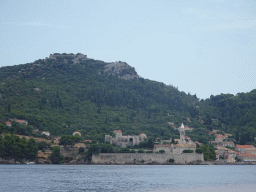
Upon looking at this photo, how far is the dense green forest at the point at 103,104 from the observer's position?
10797 cm

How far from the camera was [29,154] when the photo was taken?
249ft

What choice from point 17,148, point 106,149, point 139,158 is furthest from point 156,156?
point 17,148

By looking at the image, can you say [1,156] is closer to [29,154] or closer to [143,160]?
[29,154]

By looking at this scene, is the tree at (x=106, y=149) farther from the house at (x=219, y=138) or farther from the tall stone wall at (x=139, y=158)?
the house at (x=219, y=138)

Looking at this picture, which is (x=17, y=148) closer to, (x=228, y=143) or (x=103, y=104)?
(x=103, y=104)

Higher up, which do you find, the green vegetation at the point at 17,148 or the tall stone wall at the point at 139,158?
the green vegetation at the point at 17,148

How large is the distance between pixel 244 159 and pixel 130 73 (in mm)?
80171

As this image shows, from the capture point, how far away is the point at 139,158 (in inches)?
3423

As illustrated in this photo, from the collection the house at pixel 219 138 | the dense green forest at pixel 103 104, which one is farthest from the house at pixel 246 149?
the house at pixel 219 138

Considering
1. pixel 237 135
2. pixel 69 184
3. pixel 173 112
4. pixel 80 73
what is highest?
pixel 80 73

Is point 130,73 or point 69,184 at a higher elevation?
point 130,73

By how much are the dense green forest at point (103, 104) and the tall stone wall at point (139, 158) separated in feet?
45.7

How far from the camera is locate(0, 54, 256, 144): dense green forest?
108 meters

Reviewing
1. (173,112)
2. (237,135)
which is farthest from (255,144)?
(173,112)
